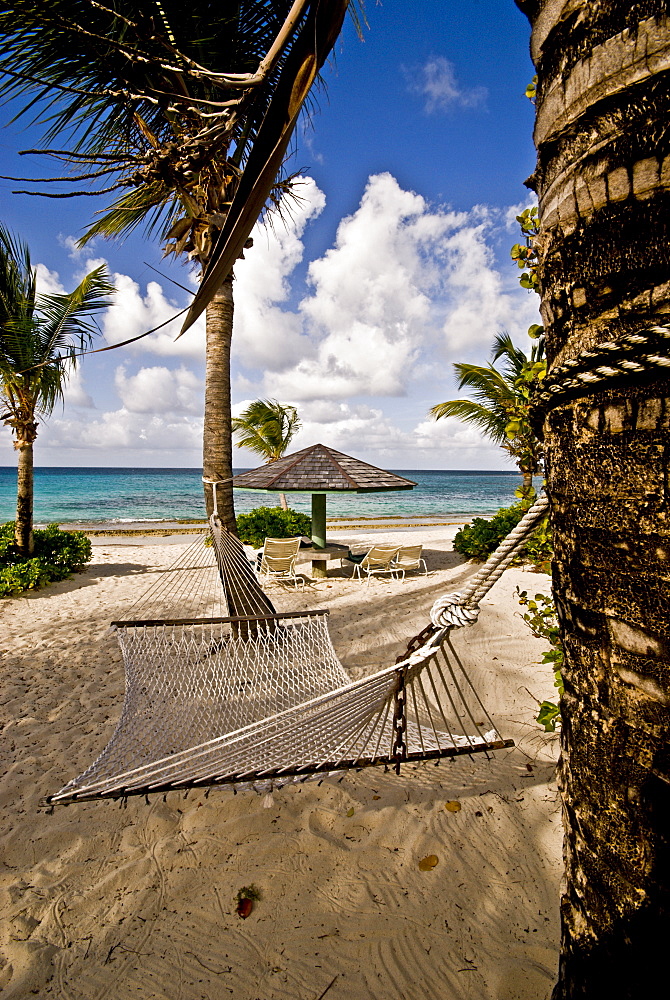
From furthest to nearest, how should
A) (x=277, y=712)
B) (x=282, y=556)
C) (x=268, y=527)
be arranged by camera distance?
(x=268, y=527), (x=282, y=556), (x=277, y=712)

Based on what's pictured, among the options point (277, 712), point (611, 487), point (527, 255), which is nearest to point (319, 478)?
point (277, 712)

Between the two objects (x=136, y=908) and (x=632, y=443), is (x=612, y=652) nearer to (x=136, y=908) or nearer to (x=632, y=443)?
(x=632, y=443)

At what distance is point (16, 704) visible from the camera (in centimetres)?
321

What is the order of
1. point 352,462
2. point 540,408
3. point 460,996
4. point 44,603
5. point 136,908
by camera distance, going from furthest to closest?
point 352,462
point 44,603
point 136,908
point 460,996
point 540,408

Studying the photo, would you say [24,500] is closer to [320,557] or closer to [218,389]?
[218,389]

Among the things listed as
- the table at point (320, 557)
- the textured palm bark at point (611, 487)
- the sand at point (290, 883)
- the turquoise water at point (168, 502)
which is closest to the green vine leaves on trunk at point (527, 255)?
the textured palm bark at point (611, 487)

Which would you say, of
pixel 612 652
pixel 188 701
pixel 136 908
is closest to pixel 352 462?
pixel 188 701

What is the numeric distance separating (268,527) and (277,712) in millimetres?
6882

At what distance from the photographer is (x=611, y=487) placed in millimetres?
709

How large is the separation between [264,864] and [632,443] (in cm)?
209

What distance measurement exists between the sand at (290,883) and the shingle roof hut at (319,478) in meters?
4.39

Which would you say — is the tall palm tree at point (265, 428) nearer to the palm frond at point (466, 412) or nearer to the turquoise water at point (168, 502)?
the palm frond at point (466, 412)

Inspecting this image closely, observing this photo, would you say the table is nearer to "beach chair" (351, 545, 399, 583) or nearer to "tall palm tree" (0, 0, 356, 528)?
"beach chair" (351, 545, 399, 583)

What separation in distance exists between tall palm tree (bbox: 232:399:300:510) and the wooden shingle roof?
616 centimetres
